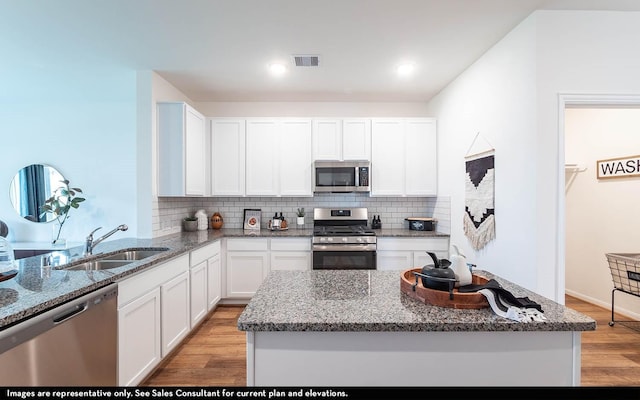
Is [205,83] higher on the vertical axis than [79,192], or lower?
higher

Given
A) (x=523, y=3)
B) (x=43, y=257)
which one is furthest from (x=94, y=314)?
(x=523, y=3)

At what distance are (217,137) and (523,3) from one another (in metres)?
3.32

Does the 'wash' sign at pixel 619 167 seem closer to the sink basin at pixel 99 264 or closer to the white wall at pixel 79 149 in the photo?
the sink basin at pixel 99 264

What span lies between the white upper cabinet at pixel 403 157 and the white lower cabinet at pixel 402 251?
2.15 feet

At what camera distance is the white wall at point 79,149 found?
3.84 metres

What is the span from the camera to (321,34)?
2389mm

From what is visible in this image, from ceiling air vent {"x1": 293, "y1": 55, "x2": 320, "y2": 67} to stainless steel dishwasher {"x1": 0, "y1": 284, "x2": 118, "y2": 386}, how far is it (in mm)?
2339

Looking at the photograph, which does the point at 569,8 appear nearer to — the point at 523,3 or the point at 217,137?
the point at 523,3

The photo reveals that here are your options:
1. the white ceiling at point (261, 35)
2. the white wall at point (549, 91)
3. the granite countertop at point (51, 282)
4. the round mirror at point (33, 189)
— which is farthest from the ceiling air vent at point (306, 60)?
the round mirror at point (33, 189)

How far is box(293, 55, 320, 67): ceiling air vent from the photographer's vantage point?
278 cm

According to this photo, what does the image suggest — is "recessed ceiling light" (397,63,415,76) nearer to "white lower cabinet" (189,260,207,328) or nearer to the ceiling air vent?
the ceiling air vent

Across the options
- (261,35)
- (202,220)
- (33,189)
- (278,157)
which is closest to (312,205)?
(278,157)

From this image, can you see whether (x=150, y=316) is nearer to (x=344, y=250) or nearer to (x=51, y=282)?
(x=51, y=282)

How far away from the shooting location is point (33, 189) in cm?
399
